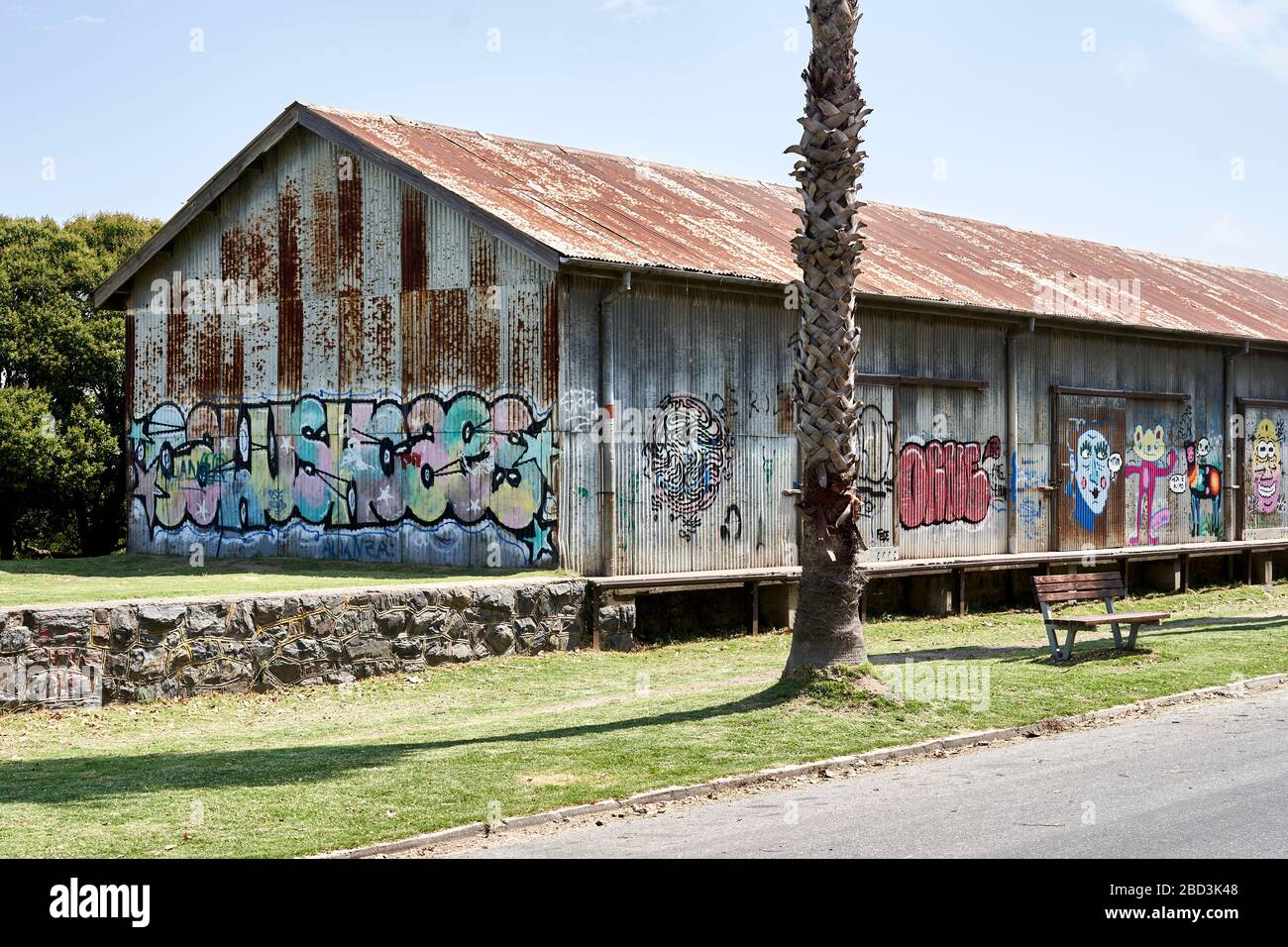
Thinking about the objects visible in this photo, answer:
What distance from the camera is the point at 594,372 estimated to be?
65.6 ft

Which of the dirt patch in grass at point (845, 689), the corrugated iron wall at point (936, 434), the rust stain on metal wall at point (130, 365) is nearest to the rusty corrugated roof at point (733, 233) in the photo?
the corrugated iron wall at point (936, 434)

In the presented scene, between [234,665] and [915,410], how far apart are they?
44.8 ft

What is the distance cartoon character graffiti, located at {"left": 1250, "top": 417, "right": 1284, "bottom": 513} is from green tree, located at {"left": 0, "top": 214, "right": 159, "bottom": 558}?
25.3 meters

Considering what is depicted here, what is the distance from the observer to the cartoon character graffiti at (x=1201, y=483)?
30469mm

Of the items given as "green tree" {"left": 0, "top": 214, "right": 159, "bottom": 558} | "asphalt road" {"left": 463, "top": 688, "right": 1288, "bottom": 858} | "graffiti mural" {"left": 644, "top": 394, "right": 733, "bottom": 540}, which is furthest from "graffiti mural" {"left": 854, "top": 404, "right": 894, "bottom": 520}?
"green tree" {"left": 0, "top": 214, "right": 159, "bottom": 558}

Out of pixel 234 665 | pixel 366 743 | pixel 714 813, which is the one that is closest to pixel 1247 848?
pixel 714 813

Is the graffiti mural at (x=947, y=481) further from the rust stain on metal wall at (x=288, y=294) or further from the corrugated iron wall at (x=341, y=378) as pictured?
the rust stain on metal wall at (x=288, y=294)

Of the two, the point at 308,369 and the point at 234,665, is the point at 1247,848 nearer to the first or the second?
the point at 234,665

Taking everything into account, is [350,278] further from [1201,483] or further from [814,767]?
[1201,483]

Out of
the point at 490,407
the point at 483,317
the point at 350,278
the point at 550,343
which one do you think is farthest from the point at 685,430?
the point at 350,278

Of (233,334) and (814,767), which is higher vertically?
(233,334)

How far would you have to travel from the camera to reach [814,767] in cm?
1104

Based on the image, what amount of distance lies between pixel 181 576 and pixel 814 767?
476 inches

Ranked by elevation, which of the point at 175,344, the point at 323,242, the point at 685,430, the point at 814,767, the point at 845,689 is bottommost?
the point at 814,767
